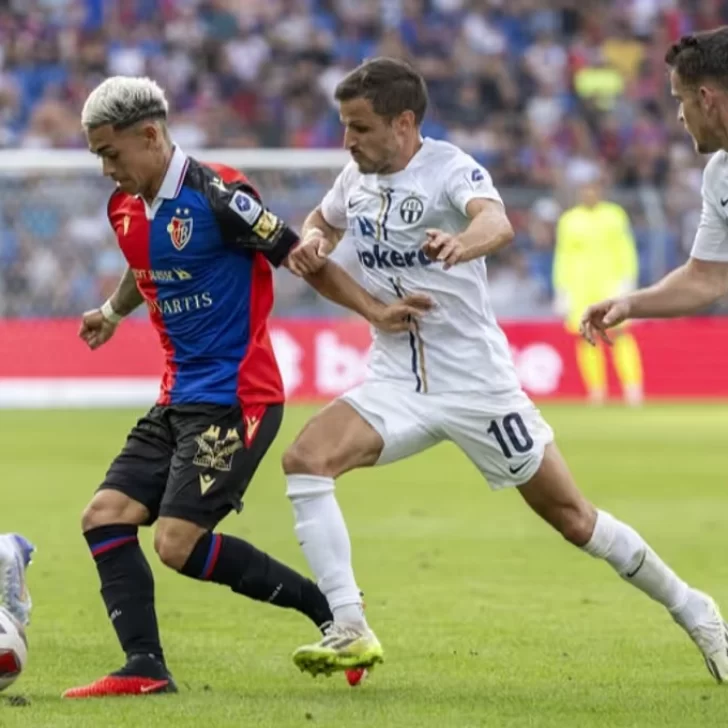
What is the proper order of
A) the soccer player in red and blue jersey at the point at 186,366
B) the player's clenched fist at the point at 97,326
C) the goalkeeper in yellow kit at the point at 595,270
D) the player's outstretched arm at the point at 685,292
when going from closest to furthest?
the soccer player in red and blue jersey at the point at 186,366 < the player's outstretched arm at the point at 685,292 < the player's clenched fist at the point at 97,326 < the goalkeeper in yellow kit at the point at 595,270

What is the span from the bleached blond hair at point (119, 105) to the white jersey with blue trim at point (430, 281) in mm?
935

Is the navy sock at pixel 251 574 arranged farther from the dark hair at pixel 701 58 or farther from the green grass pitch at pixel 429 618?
the dark hair at pixel 701 58

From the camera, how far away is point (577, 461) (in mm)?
A: 16047

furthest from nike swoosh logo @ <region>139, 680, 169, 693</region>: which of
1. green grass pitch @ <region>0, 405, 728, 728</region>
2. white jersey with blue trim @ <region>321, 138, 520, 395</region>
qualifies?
white jersey with blue trim @ <region>321, 138, 520, 395</region>

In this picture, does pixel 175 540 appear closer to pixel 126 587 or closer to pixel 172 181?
pixel 126 587

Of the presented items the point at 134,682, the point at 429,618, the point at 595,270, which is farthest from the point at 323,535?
the point at 595,270

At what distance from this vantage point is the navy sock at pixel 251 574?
6.48 m

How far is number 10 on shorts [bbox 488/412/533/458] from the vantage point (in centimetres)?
672

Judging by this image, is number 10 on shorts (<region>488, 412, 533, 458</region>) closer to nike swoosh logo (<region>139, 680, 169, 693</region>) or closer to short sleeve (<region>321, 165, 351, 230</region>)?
short sleeve (<region>321, 165, 351, 230</region>)

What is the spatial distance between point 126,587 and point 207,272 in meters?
1.10

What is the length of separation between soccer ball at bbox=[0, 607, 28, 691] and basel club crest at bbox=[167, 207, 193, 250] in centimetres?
138

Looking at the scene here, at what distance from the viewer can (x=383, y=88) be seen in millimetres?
6648

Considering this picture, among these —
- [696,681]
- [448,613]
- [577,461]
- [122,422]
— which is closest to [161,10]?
[122,422]

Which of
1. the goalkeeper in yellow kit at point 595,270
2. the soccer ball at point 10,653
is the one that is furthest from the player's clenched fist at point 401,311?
the goalkeeper in yellow kit at point 595,270
